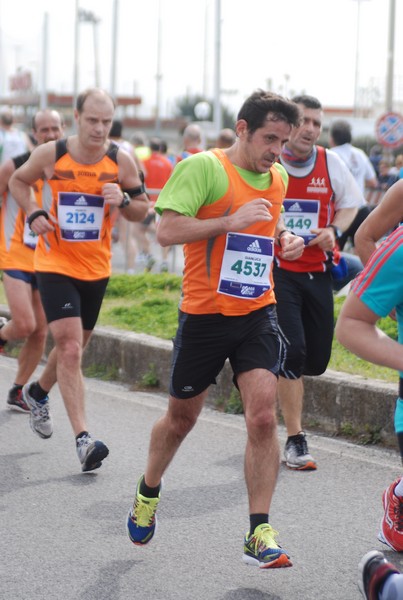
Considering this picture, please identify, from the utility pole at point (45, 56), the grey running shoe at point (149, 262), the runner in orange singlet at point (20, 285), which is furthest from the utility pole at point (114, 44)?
the runner in orange singlet at point (20, 285)

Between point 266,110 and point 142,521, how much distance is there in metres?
1.75

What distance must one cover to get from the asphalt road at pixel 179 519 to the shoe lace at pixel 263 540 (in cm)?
15

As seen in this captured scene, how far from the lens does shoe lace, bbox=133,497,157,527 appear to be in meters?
4.91

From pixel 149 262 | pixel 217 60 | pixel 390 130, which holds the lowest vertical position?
pixel 149 262

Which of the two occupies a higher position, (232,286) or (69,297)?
(232,286)

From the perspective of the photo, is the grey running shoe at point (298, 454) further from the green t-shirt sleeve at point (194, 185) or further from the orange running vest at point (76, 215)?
the green t-shirt sleeve at point (194, 185)

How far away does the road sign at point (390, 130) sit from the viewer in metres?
24.6

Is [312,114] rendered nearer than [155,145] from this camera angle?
Yes

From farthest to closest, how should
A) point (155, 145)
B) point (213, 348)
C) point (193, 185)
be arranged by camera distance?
1. point (155, 145)
2. point (213, 348)
3. point (193, 185)

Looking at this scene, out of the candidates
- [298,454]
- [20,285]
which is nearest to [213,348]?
[298,454]

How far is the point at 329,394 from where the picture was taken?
7406 millimetres

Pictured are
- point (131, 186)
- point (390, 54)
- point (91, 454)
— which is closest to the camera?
point (91, 454)

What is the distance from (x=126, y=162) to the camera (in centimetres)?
671

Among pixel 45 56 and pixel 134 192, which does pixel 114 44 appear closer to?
pixel 45 56
